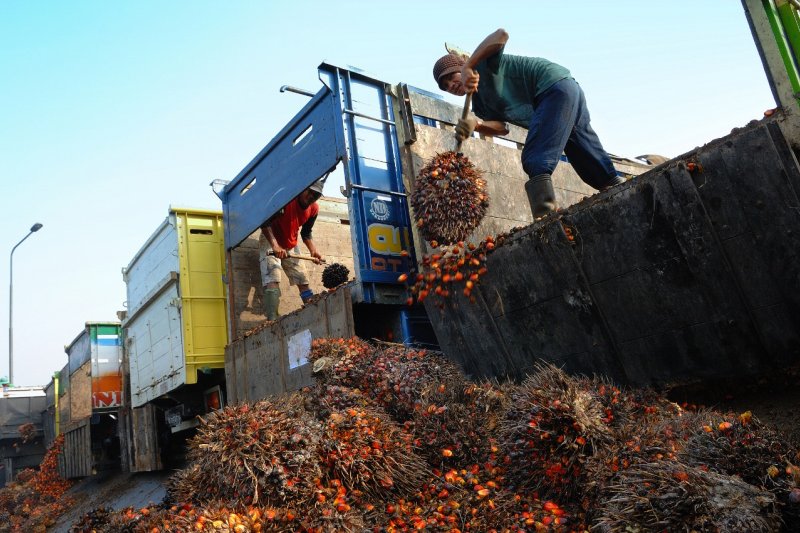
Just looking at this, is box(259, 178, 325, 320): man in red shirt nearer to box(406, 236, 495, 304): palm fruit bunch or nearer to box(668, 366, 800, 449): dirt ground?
box(406, 236, 495, 304): palm fruit bunch

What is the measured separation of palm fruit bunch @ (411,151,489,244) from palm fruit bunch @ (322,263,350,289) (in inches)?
114

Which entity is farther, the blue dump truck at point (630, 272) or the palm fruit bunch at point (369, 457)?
the palm fruit bunch at point (369, 457)

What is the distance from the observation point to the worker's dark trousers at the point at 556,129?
5434 millimetres

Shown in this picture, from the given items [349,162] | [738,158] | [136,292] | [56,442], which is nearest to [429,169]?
[349,162]

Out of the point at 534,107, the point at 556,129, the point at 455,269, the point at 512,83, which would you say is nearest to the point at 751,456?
the point at 455,269

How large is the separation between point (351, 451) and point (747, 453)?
2319mm

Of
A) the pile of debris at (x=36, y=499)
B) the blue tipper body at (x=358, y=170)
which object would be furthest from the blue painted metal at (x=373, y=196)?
the pile of debris at (x=36, y=499)

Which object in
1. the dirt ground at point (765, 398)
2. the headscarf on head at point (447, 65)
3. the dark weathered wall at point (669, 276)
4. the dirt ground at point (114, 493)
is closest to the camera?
the dark weathered wall at point (669, 276)

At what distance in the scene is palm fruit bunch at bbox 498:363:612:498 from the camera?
10.9 feet

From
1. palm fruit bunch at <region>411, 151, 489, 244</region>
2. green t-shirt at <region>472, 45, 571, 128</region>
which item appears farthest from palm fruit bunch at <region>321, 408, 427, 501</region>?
green t-shirt at <region>472, 45, 571, 128</region>

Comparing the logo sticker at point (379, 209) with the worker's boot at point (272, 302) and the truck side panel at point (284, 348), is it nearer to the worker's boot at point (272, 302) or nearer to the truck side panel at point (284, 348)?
the truck side panel at point (284, 348)

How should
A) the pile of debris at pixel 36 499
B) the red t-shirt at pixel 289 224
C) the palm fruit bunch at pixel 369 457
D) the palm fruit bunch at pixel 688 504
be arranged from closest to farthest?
1. the palm fruit bunch at pixel 688 504
2. the palm fruit bunch at pixel 369 457
3. the red t-shirt at pixel 289 224
4. the pile of debris at pixel 36 499

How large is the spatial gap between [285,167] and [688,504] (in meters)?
7.01

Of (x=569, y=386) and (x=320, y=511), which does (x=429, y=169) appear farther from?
(x=320, y=511)
